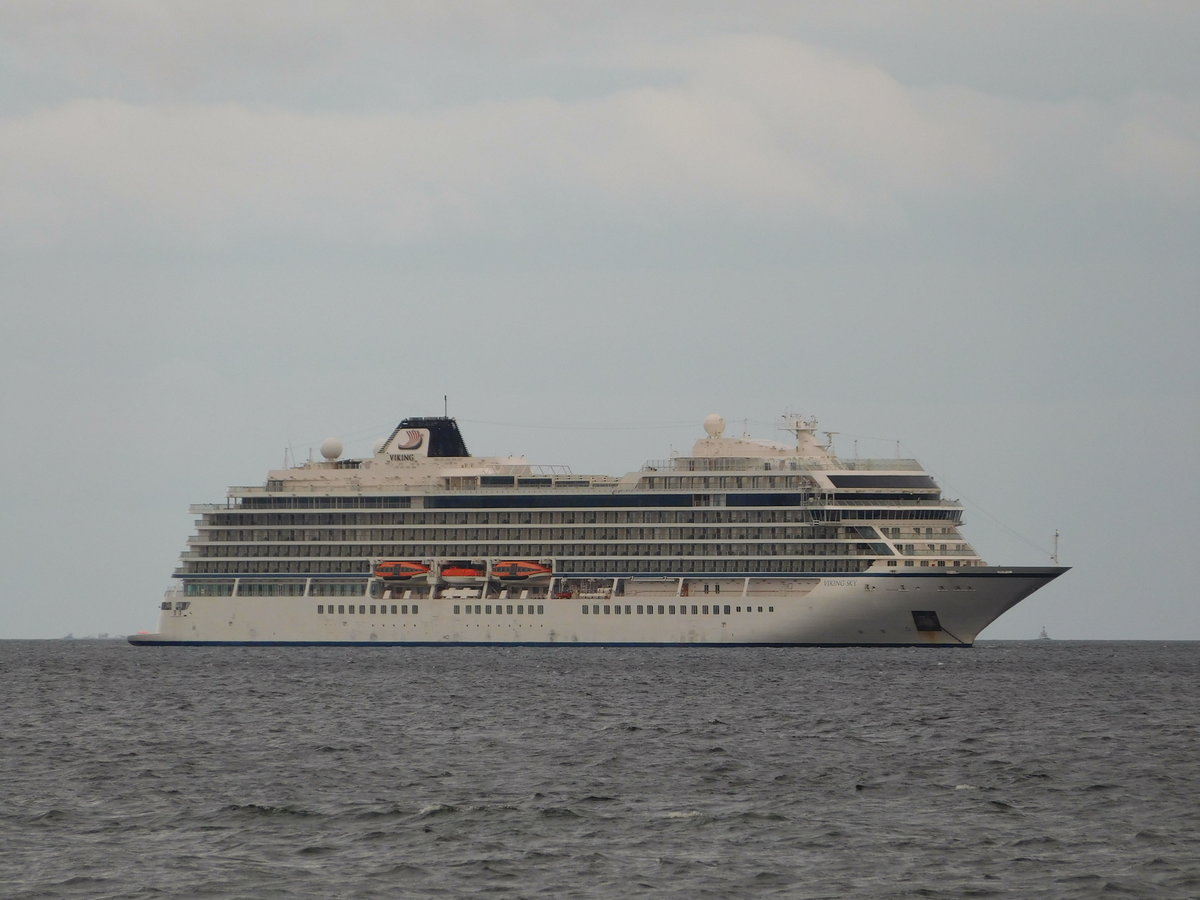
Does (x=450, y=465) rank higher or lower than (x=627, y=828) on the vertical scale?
higher

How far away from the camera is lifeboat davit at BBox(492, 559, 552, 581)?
123688mm

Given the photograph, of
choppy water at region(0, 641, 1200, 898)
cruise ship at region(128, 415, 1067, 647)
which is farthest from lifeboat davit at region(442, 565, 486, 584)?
choppy water at region(0, 641, 1200, 898)

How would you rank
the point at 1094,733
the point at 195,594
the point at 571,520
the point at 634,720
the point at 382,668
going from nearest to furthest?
the point at 1094,733
the point at 634,720
the point at 382,668
the point at 571,520
the point at 195,594

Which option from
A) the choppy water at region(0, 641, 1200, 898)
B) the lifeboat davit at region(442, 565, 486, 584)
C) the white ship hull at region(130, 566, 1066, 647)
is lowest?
the choppy water at region(0, 641, 1200, 898)

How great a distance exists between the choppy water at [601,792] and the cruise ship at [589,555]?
111 feet

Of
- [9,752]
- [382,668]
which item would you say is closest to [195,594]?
[382,668]

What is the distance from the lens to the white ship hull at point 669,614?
113 metres

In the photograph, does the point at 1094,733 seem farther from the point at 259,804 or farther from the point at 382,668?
the point at 382,668

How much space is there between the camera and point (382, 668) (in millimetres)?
98875

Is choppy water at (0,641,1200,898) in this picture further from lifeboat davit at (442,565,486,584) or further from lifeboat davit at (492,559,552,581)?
lifeboat davit at (442,565,486,584)

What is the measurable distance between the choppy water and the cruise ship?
33.9 m

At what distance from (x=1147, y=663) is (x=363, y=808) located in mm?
108394

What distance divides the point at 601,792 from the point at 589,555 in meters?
79.9

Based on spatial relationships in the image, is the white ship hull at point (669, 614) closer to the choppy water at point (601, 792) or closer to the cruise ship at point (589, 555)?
the cruise ship at point (589, 555)
